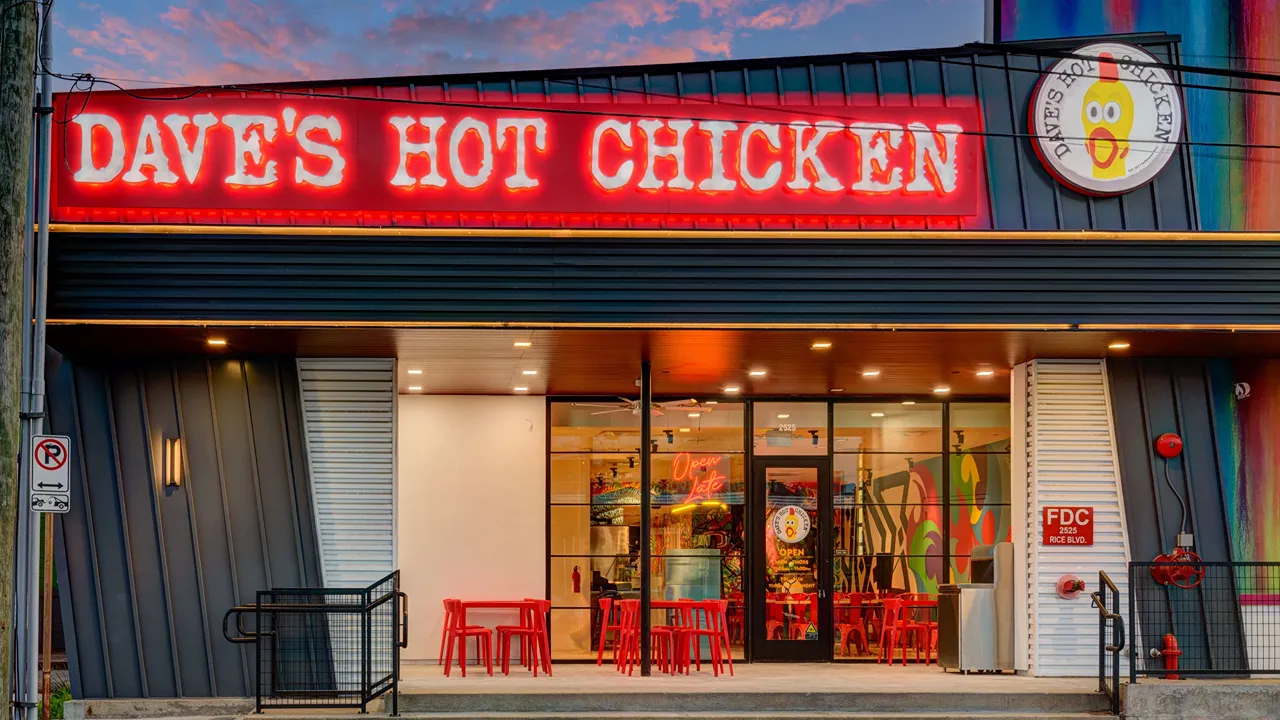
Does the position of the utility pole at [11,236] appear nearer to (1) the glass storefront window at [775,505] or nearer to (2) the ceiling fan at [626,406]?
(1) the glass storefront window at [775,505]

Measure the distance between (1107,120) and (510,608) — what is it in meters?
9.11

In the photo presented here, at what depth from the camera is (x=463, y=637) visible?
1583 centimetres

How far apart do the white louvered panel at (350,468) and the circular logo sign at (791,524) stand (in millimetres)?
5714

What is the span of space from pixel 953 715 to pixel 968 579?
4.77 m

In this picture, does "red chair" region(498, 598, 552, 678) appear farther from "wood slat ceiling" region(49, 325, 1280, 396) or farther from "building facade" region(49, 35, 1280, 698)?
"wood slat ceiling" region(49, 325, 1280, 396)

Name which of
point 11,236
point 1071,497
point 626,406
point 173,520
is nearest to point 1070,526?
point 1071,497

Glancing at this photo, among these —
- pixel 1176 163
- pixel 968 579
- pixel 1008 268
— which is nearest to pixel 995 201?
pixel 1008 268

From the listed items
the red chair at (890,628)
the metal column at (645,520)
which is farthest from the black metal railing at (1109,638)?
the metal column at (645,520)

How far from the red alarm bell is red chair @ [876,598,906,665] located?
409 centimetres

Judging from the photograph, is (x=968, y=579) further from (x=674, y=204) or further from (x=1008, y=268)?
(x=674, y=204)

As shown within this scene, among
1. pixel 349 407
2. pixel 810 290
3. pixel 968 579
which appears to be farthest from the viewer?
pixel 968 579

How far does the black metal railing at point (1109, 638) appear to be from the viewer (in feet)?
42.7

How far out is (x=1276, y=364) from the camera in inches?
557

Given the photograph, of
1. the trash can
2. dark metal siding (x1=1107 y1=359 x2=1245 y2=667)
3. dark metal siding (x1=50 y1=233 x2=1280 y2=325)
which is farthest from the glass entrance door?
dark metal siding (x1=50 y1=233 x2=1280 y2=325)
